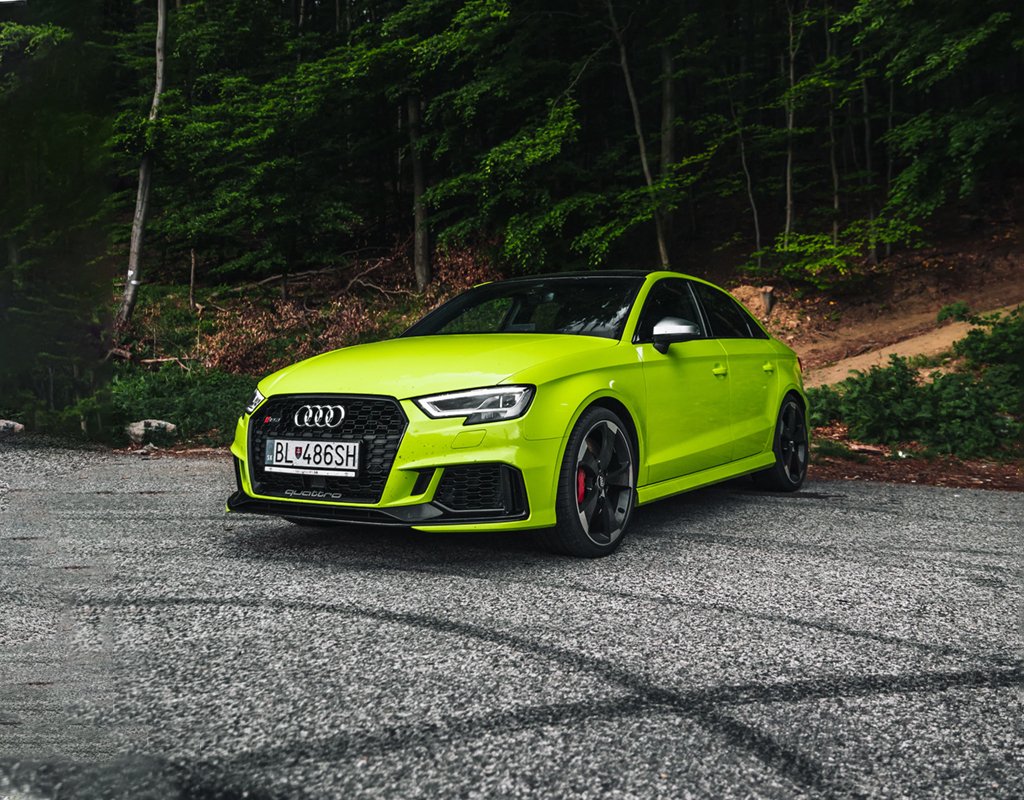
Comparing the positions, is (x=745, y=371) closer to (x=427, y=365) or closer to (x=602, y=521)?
(x=602, y=521)

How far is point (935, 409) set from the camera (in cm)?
1113

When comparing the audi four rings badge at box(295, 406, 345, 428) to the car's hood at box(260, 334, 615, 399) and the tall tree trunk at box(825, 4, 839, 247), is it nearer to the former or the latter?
the car's hood at box(260, 334, 615, 399)

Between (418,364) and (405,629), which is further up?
(418,364)

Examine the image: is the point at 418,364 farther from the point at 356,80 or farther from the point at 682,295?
the point at 356,80

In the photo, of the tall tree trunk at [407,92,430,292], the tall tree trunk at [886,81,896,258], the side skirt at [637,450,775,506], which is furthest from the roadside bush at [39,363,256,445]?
the tall tree trunk at [886,81,896,258]

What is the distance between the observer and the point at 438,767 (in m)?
2.61

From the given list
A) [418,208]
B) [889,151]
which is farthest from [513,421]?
[418,208]

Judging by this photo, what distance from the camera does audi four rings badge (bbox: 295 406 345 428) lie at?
505 centimetres

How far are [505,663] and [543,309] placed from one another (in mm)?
3229

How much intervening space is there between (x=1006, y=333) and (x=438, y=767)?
43.3ft

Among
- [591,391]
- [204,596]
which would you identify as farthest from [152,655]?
[591,391]

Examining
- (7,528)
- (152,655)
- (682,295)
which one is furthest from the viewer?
(682,295)

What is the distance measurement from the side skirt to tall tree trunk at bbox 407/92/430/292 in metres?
18.1

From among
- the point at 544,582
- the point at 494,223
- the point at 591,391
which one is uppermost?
the point at 494,223
